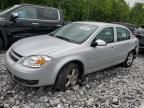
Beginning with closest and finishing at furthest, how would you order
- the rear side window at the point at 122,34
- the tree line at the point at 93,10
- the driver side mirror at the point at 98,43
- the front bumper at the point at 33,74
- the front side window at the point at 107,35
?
the front bumper at the point at 33,74 < the driver side mirror at the point at 98,43 < the front side window at the point at 107,35 < the rear side window at the point at 122,34 < the tree line at the point at 93,10

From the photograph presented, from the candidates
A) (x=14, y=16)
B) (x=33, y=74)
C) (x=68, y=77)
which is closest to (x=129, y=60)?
(x=68, y=77)

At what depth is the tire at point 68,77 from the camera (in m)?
4.69

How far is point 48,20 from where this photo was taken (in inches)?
346

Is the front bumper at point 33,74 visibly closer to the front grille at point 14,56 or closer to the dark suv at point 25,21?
the front grille at point 14,56

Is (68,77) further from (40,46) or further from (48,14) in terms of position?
(48,14)

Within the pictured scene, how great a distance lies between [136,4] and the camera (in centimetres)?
6438

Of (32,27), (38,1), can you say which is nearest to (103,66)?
(32,27)

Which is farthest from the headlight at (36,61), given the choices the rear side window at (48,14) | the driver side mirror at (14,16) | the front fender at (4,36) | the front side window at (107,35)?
the rear side window at (48,14)

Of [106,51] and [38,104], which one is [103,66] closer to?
[106,51]

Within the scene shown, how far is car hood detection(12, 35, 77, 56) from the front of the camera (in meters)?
4.56

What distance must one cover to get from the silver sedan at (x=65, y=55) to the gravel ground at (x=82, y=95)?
11.9 inches

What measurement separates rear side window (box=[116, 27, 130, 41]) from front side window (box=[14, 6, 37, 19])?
3.28 m

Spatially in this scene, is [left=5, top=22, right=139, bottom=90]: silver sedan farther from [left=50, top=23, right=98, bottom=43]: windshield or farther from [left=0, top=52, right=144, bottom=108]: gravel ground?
[left=0, top=52, right=144, bottom=108]: gravel ground

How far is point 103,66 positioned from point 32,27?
11.3 ft
